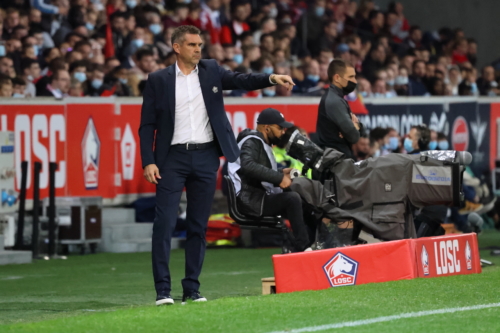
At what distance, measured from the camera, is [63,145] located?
13680 mm

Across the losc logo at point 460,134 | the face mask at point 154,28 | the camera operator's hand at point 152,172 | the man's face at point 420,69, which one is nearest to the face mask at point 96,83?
the face mask at point 154,28

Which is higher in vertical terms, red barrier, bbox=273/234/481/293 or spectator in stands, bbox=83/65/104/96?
spectator in stands, bbox=83/65/104/96

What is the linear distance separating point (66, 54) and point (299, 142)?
6855mm

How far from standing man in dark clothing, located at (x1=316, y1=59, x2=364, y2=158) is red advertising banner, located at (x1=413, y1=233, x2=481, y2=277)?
1.32 metres

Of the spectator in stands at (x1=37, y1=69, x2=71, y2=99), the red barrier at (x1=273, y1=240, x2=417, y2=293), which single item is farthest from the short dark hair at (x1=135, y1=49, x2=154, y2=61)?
the red barrier at (x1=273, y1=240, x2=417, y2=293)

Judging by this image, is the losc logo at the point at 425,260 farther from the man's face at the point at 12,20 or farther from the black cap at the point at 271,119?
the man's face at the point at 12,20

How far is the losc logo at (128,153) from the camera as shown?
1430cm

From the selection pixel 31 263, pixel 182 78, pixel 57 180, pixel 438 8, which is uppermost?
pixel 438 8

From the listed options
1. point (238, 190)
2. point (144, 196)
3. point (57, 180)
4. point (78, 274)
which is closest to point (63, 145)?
point (57, 180)

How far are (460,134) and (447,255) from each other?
930cm

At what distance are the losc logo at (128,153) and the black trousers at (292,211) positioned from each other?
466 centimetres

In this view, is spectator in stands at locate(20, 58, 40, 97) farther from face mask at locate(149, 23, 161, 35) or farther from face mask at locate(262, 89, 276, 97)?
face mask at locate(262, 89, 276, 97)

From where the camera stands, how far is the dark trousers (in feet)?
24.6

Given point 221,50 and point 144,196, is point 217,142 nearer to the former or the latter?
point 144,196
